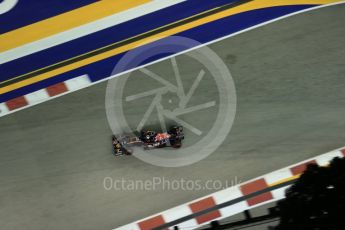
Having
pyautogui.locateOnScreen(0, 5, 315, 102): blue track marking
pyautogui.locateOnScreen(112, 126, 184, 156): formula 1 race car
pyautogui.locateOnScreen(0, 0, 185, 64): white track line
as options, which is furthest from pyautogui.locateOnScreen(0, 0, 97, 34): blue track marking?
pyautogui.locateOnScreen(112, 126, 184, 156): formula 1 race car

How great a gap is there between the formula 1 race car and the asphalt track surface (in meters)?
0.15

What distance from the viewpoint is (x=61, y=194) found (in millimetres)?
5273

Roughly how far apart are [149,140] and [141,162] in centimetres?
32

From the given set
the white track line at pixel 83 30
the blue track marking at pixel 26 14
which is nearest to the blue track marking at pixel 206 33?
the white track line at pixel 83 30

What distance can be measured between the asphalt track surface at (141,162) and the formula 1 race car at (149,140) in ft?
0.49

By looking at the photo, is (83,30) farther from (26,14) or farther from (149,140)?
(149,140)

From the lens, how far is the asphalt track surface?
5254mm

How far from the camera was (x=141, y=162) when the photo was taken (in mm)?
5273

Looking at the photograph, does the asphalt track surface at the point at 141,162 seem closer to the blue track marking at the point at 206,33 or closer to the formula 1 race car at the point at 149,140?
the formula 1 race car at the point at 149,140

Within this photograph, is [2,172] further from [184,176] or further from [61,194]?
[184,176]

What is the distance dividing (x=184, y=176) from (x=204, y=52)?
1.61m

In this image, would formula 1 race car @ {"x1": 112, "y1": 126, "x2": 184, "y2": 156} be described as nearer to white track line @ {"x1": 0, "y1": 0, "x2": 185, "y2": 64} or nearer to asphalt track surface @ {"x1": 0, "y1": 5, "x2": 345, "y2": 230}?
asphalt track surface @ {"x1": 0, "y1": 5, "x2": 345, "y2": 230}

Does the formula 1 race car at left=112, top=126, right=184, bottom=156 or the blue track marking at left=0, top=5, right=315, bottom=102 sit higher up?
the blue track marking at left=0, top=5, right=315, bottom=102

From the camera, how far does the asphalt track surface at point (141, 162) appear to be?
525cm
